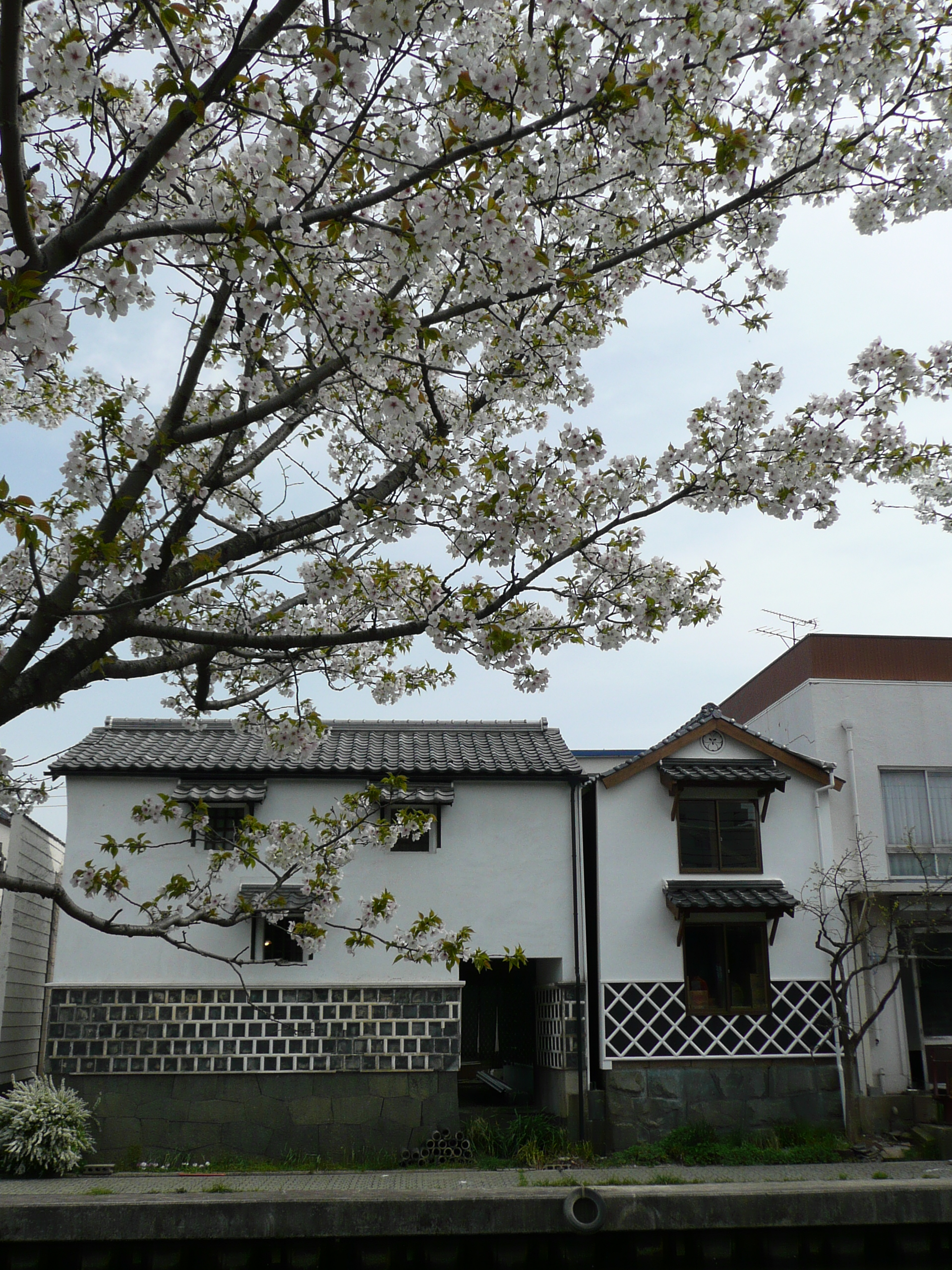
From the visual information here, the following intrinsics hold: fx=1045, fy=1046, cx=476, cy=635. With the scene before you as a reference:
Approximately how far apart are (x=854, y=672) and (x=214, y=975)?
33.3 feet

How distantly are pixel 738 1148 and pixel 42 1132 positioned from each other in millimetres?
8105

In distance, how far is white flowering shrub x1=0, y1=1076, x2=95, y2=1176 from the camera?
1157 cm

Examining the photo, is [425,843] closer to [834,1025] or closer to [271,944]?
[271,944]

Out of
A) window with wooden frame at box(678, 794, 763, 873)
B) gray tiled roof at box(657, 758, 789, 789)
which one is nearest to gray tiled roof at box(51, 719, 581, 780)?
gray tiled roof at box(657, 758, 789, 789)

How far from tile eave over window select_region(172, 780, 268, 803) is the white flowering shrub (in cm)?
369

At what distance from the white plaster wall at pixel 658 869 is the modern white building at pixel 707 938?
18 mm

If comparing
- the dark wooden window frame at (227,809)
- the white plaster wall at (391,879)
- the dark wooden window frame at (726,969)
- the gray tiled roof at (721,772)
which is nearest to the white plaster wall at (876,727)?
the gray tiled roof at (721,772)

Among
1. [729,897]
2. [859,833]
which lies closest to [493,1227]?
[729,897]

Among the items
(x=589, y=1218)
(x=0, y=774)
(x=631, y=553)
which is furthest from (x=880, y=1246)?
(x=0, y=774)

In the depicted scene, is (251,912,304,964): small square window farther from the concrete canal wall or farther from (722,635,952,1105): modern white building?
(722,635,952,1105): modern white building

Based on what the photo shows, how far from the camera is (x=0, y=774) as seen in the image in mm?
6422

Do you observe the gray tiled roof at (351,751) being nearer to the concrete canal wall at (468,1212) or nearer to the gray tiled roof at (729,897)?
the gray tiled roof at (729,897)

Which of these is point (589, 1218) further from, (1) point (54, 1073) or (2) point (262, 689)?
(1) point (54, 1073)

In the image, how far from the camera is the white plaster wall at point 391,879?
43.5 feet
